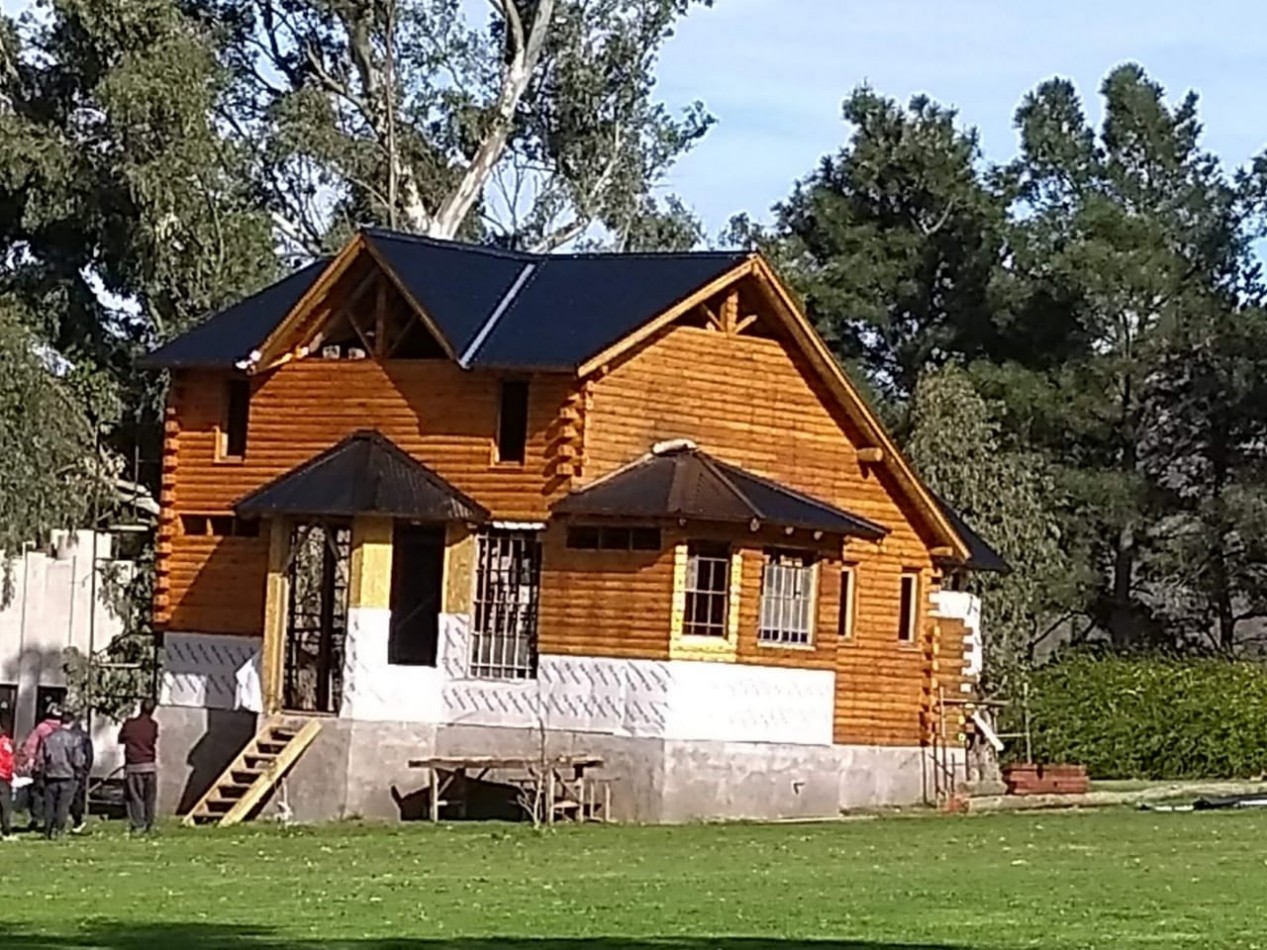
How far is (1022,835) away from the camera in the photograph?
34500 millimetres

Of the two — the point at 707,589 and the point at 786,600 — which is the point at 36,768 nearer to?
the point at 707,589

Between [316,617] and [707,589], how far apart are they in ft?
23.5

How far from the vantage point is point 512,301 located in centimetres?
4219

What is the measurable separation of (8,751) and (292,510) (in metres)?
5.36

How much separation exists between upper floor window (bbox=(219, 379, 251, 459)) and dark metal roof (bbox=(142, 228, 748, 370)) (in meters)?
0.71

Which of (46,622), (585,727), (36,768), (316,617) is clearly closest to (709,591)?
(585,727)

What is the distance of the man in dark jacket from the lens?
118 feet

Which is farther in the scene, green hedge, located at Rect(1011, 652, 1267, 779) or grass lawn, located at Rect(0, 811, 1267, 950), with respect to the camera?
green hedge, located at Rect(1011, 652, 1267, 779)

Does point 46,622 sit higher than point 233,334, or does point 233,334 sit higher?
point 233,334

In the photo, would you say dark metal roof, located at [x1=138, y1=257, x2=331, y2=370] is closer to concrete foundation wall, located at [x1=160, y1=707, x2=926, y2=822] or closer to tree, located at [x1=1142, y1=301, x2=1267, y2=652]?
concrete foundation wall, located at [x1=160, y1=707, x2=926, y2=822]

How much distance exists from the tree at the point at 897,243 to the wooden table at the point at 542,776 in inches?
1197

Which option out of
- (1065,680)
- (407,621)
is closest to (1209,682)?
(1065,680)

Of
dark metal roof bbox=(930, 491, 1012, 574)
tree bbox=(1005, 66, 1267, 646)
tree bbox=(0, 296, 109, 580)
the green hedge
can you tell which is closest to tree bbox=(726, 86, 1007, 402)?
tree bbox=(1005, 66, 1267, 646)

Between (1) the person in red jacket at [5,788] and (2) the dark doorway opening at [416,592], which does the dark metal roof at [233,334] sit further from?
(1) the person in red jacket at [5,788]
